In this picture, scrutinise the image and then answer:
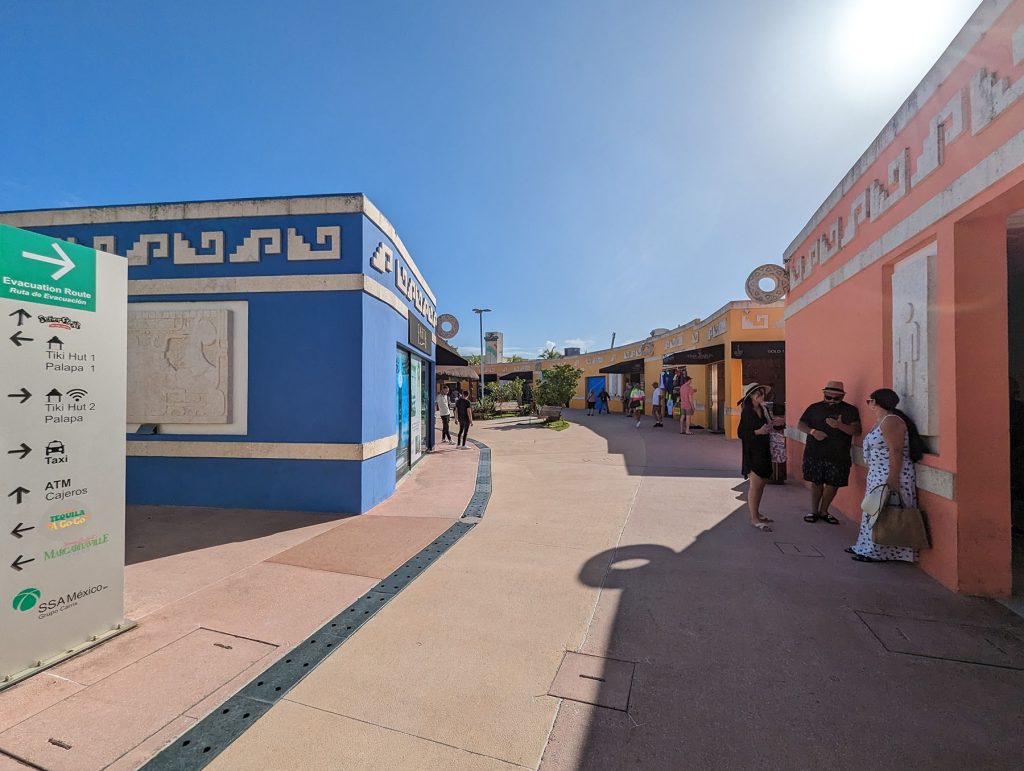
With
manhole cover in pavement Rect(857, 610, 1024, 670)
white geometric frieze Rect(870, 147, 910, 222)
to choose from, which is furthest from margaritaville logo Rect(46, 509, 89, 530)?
white geometric frieze Rect(870, 147, 910, 222)

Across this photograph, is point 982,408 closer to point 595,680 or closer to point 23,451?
point 595,680

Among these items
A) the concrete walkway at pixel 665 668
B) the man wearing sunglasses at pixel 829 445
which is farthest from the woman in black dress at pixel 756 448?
the man wearing sunglasses at pixel 829 445

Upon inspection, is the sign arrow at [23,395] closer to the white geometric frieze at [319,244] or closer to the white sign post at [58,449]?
the white sign post at [58,449]

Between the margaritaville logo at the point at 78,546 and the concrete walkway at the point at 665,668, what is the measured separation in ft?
5.38

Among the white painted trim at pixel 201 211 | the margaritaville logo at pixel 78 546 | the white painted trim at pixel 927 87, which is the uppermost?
the white painted trim at pixel 927 87

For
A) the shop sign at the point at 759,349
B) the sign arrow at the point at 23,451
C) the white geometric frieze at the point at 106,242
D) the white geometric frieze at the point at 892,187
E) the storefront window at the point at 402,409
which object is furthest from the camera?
the shop sign at the point at 759,349

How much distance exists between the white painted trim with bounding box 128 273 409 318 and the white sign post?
2763 millimetres

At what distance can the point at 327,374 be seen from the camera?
5680mm

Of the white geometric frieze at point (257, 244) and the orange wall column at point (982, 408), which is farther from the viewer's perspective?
the white geometric frieze at point (257, 244)

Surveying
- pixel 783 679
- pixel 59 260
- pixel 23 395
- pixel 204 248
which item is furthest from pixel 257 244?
pixel 783 679

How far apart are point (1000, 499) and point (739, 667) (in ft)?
8.88

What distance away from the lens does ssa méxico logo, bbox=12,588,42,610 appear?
2.43 metres

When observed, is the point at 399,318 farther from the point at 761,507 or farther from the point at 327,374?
the point at 761,507

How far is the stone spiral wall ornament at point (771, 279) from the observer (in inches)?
314
